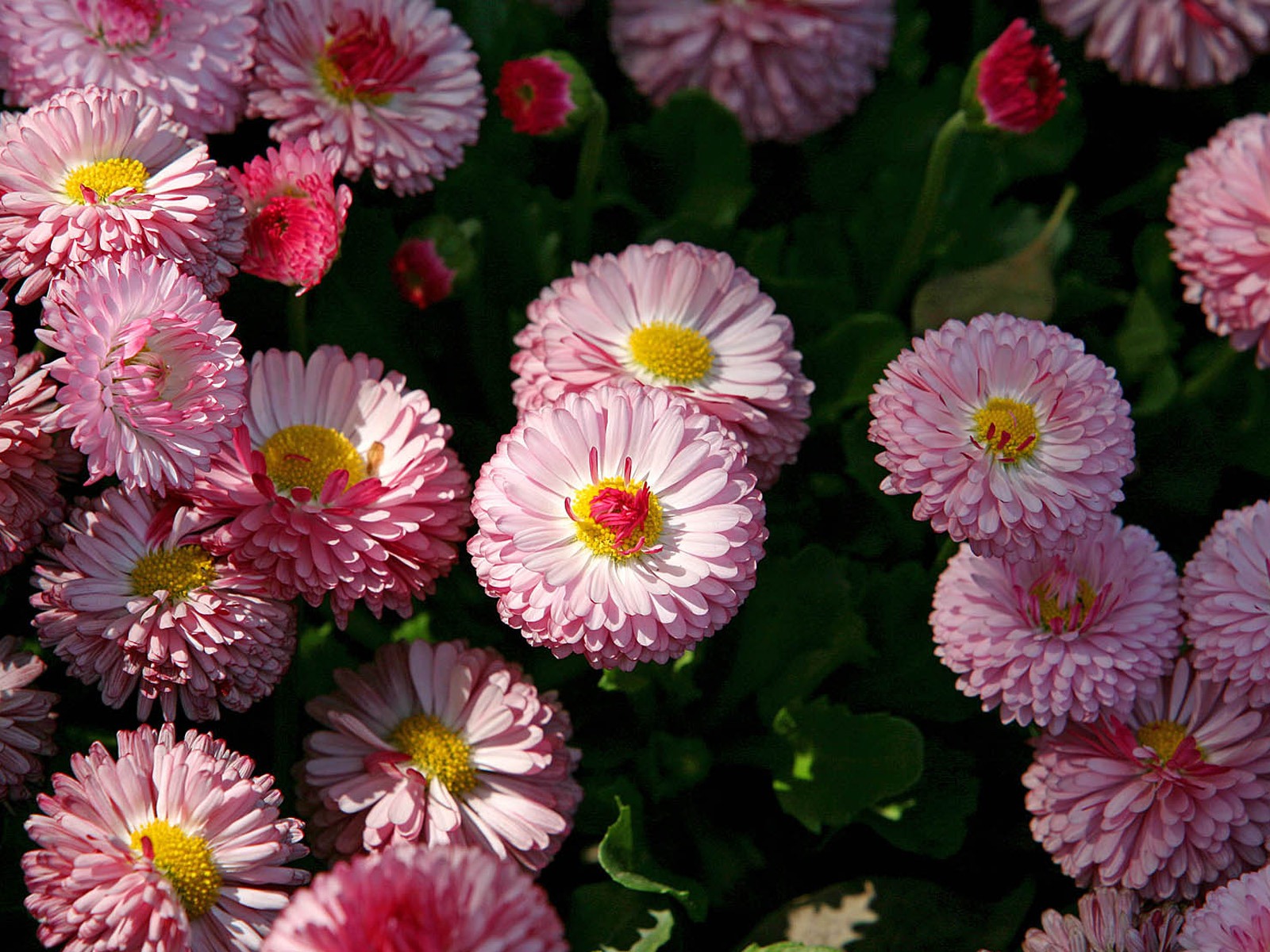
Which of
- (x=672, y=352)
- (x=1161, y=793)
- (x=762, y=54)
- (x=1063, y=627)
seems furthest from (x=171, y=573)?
(x=762, y=54)

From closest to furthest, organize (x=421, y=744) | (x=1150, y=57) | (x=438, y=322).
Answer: (x=421, y=744), (x=438, y=322), (x=1150, y=57)

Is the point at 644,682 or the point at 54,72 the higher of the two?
the point at 54,72

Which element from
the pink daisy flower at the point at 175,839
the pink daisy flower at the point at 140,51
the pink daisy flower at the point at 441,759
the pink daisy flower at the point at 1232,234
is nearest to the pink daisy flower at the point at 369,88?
the pink daisy flower at the point at 140,51

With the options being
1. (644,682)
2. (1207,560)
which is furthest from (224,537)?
(1207,560)

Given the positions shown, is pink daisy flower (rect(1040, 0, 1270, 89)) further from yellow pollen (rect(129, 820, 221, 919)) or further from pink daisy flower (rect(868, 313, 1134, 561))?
yellow pollen (rect(129, 820, 221, 919))

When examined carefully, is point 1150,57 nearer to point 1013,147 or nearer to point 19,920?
point 1013,147

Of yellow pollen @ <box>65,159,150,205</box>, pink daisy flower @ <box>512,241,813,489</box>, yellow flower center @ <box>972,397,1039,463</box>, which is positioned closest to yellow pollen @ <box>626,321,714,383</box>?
pink daisy flower @ <box>512,241,813,489</box>
